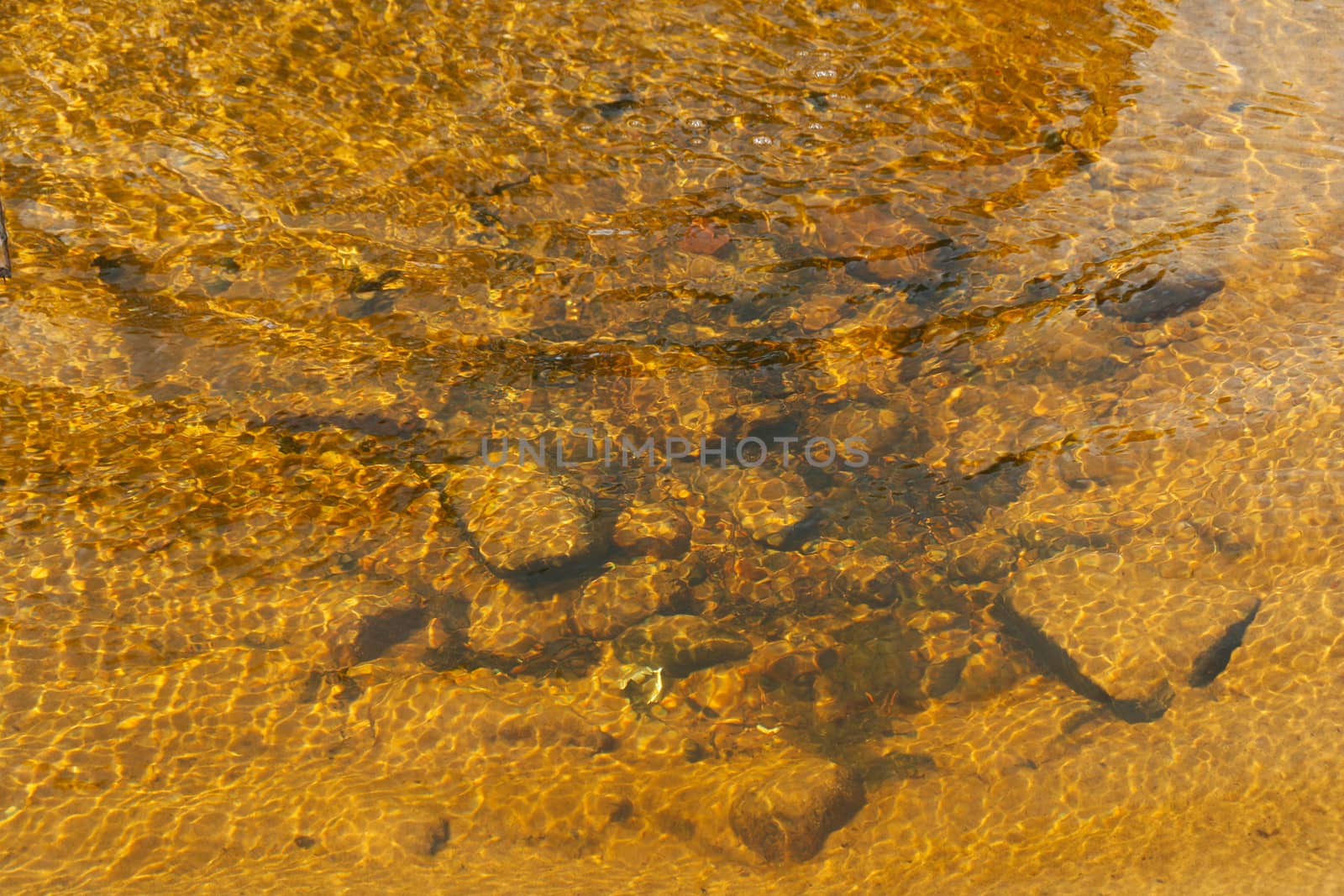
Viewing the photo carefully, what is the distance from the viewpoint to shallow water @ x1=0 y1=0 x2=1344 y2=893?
3805mm

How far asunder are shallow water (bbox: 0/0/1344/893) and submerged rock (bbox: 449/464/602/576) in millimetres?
25

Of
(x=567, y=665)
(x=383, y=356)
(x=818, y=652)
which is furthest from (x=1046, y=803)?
(x=383, y=356)

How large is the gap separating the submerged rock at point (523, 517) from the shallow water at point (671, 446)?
0.03 metres

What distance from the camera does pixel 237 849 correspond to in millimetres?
3654

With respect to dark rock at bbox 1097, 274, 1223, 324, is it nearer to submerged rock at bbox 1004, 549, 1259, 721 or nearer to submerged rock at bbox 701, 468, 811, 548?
submerged rock at bbox 1004, 549, 1259, 721

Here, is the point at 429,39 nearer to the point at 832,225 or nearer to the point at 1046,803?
the point at 832,225

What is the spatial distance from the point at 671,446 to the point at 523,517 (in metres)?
0.98

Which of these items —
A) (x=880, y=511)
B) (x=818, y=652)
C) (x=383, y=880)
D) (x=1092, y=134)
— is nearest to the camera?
(x=383, y=880)

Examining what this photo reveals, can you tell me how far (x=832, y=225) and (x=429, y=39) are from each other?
11.8 feet

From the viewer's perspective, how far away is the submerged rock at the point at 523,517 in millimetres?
4711

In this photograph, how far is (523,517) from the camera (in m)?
4.82

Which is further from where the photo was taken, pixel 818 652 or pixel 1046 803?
pixel 818 652

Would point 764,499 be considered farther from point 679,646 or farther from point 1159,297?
point 1159,297

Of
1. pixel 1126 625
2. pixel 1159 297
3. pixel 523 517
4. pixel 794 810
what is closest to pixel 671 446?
pixel 523 517
